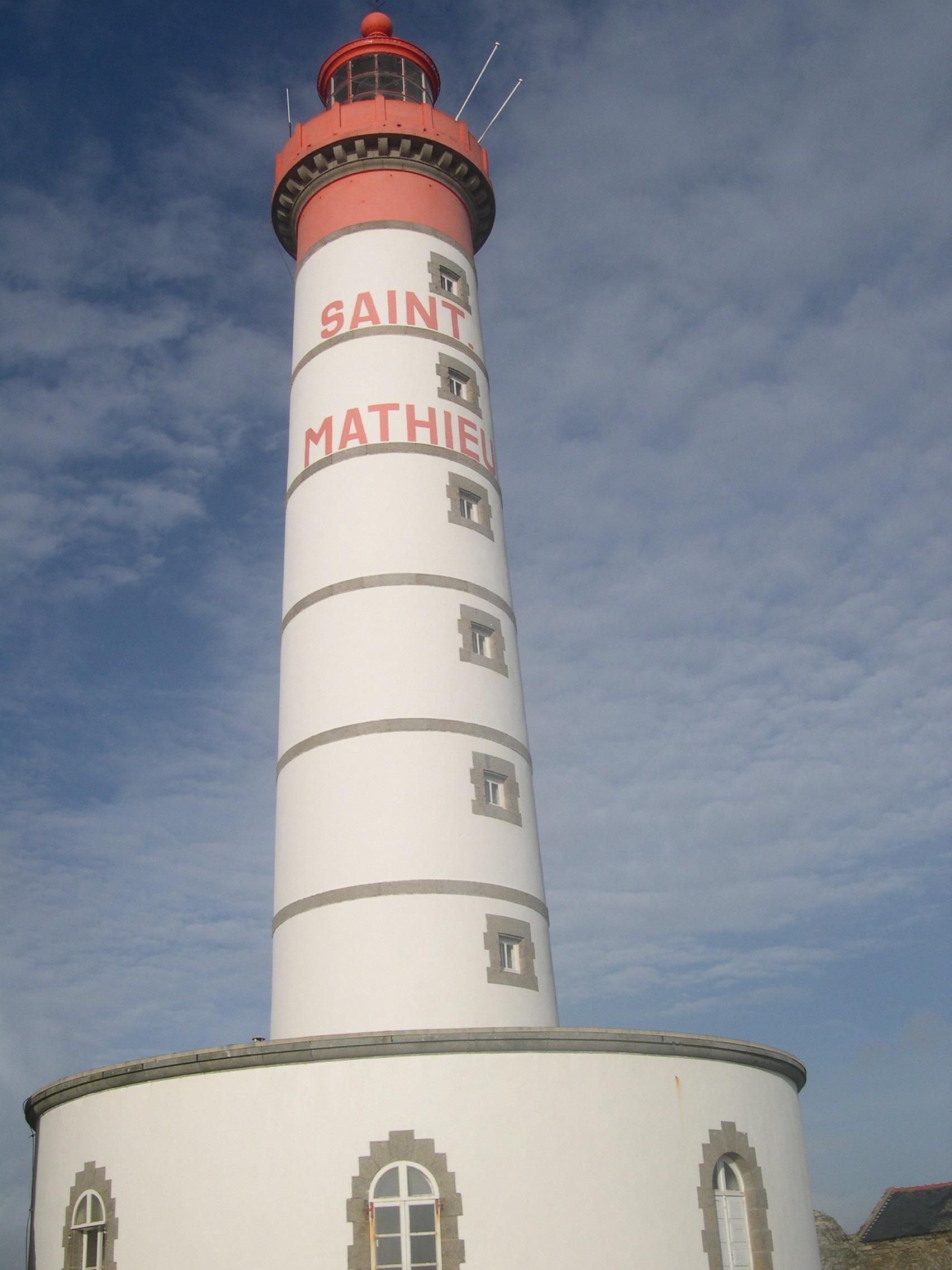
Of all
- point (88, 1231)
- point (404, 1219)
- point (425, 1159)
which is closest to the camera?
point (404, 1219)

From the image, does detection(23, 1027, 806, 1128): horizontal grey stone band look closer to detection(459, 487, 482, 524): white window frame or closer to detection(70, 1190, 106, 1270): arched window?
detection(70, 1190, 106, 1270): arched window

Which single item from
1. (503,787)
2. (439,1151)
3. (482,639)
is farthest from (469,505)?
(439,1151)

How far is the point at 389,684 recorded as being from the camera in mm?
21594

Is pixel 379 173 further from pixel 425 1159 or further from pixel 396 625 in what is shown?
pixel 425 1159

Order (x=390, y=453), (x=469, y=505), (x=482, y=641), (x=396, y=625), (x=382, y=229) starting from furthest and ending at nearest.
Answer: (x=382, y=229) < (x=469, y=505) < (x=390, y=453) < (x=482, y=641) < (x=396, y=625)

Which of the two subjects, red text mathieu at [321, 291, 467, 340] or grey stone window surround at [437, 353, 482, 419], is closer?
grey stone window surround at [437, 353, 482, 419]

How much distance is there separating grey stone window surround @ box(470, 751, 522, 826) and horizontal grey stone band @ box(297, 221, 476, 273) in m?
12.3

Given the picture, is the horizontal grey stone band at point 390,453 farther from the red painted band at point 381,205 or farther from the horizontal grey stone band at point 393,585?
the red painted band at point 381,205

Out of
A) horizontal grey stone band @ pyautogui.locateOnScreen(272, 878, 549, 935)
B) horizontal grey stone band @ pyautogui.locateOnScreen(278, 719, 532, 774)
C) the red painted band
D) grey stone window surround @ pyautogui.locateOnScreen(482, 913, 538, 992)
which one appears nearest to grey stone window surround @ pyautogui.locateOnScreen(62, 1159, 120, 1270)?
horizontal grey stone band @ pyautogui.locateOnScreen(272, 878, 549, 935)

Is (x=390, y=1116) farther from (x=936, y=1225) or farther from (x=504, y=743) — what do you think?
(x=936, y=1225)

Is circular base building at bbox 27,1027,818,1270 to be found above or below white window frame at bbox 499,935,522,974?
below

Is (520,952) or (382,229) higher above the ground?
(382,229)

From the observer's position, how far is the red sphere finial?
99.6 ft

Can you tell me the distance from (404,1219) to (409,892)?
5667mm
